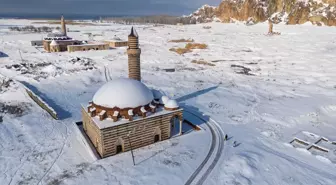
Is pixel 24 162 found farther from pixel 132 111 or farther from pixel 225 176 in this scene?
pixel 225 176

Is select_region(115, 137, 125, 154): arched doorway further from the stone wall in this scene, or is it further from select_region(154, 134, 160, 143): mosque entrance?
select_region(154, 134, 160, 143): mosque entrance

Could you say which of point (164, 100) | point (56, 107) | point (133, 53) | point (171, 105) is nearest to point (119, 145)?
point (171, 105)

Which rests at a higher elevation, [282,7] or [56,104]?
[282,7]

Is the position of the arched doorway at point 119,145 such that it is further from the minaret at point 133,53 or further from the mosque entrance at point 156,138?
the minaret at point 133,53

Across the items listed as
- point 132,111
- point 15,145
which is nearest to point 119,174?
point 132,111

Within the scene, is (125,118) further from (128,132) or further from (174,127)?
(174,127)

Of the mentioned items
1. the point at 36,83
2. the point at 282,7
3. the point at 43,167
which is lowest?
the point at 43,167
